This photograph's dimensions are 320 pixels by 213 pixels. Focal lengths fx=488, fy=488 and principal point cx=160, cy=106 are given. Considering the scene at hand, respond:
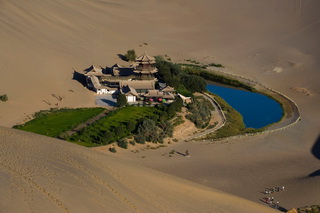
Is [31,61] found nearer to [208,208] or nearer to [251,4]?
[208,208]

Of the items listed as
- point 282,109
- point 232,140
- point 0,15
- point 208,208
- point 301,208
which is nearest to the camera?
point 208,208

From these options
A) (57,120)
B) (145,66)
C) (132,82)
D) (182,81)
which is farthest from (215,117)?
(57,120)

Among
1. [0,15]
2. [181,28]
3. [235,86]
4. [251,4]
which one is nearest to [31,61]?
[0,15]

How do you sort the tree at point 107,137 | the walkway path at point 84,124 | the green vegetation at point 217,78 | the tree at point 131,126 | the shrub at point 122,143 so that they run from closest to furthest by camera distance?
the shrub at point 122,143, the tree at point 107,137, the walkway path at point 84,124, the tree at point 131,126, the green vegetation at point 217,78

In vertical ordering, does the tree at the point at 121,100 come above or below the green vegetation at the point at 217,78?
below

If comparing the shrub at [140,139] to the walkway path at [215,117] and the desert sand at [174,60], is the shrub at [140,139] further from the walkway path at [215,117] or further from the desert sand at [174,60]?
the walkway path at [215,117]

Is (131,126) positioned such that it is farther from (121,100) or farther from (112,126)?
(121,100)

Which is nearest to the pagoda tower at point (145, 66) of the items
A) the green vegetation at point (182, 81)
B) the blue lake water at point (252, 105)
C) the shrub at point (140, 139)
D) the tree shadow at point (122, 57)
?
the green vegetation at point (182, 81)
